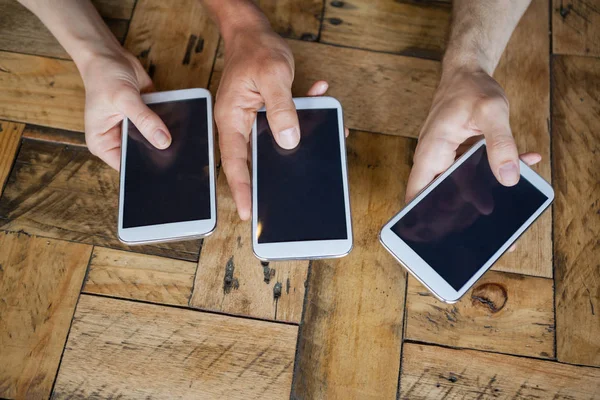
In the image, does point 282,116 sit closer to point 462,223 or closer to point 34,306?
point 462,223

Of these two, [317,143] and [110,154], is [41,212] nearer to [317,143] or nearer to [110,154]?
[110,154]

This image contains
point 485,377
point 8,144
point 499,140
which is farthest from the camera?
point 8,144

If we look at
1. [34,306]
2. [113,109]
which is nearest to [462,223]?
[113,109]

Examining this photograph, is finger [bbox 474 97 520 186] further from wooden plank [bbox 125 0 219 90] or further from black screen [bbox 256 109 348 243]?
wooden plank [bbox 125 0 219 90]

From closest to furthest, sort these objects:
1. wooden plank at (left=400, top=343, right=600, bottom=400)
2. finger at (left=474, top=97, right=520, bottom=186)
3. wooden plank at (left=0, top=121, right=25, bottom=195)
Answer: finger at (left=474, top=97, right=520, bottom=186)
wooden plank at (left=400, top=343, right=600, bottom=400)
wooden plank at (left=0, top=121, right=25, bottom=195)

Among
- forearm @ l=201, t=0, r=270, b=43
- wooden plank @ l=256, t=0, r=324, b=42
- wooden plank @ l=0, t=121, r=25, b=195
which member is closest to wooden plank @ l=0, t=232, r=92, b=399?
wooden plank @ l=0, t=121, r=25, b=195

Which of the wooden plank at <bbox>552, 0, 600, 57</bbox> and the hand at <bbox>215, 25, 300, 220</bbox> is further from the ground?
the wooden plank at <bbox>552, 0, 600, 57</bbox>

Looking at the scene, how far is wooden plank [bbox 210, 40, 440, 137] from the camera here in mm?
934

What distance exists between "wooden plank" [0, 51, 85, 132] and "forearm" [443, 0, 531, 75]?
730mm

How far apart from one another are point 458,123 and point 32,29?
878mm

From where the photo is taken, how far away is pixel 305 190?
77 centimetres

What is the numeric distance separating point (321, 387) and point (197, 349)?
223mm

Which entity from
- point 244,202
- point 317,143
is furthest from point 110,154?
point 317,143

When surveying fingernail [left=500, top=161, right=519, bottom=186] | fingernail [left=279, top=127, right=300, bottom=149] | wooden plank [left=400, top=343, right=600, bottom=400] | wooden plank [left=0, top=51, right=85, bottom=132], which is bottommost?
wooden plank [left=400, top=343, right=600, bottom=400]
